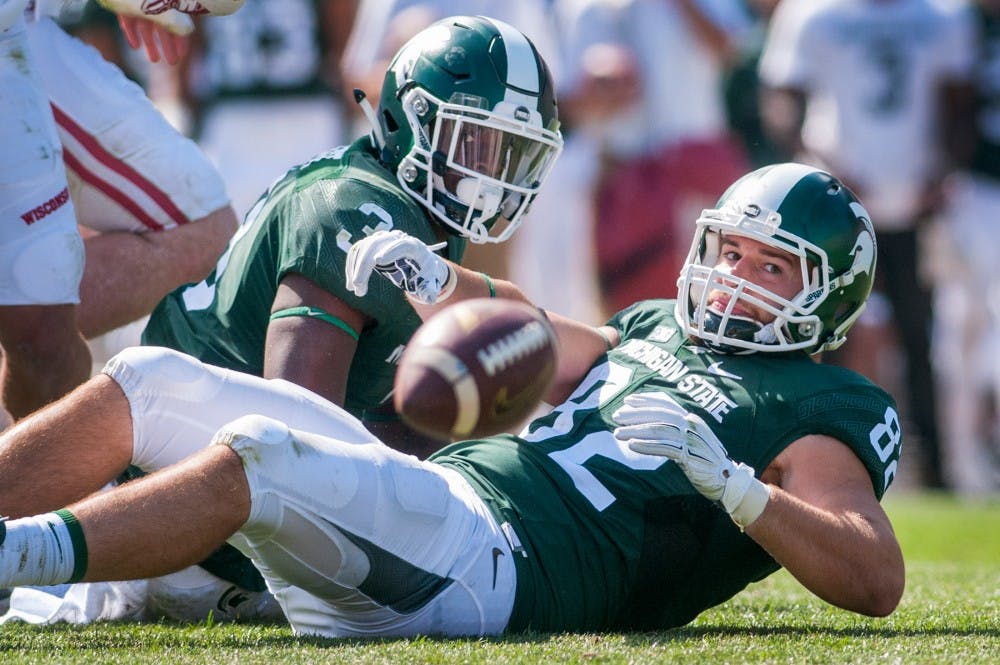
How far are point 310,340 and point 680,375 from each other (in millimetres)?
836

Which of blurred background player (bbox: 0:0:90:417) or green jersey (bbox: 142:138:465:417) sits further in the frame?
blurred background player (bbox: 0:0:90:417)

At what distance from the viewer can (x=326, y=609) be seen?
3350 millimetres

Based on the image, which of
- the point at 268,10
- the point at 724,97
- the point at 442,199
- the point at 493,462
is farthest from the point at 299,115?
the point at 493,462

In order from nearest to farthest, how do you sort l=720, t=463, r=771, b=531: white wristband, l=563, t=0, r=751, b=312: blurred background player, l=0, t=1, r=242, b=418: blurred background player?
1. l=720, t=463, r=771, b=531: white wristband
2. l=0, t=1, r=242, b=418: blurred background player
3. l=563, t=0, r=751, b=312: blurred background player

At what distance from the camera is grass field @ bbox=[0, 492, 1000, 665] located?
3.01 meters

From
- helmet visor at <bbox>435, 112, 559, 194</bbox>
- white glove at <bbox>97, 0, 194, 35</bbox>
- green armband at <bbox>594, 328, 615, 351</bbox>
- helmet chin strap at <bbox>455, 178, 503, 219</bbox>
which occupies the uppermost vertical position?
white glove at <bbox>97, 0, 194, 35</bbox>

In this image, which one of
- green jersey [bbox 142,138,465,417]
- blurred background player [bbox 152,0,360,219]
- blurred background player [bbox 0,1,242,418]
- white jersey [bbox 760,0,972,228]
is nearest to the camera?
green jersey [bbox 142,138,465,417]

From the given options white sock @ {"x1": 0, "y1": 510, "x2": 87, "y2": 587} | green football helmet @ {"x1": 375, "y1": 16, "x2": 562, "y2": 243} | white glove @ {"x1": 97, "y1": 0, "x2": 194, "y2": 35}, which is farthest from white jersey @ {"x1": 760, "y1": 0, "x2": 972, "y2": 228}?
white sock @ {"x1": 0, "y1": 510, "x2": 87, "y2": 587}

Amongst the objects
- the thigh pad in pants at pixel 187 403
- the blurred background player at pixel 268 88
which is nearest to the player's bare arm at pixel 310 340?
the thigh pad in pants at pixel 187 403

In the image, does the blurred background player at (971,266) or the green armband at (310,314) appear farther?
the blurred background player at (971,266)

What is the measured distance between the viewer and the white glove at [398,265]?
142 inches

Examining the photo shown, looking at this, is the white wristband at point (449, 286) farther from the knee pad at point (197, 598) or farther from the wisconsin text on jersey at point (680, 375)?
the knee pad at point (197, 598)

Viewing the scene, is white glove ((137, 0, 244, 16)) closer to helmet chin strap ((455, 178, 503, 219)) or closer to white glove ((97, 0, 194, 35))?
white glove ((97, 0, 194, 35))

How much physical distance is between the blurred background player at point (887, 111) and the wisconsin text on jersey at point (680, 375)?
526cm
